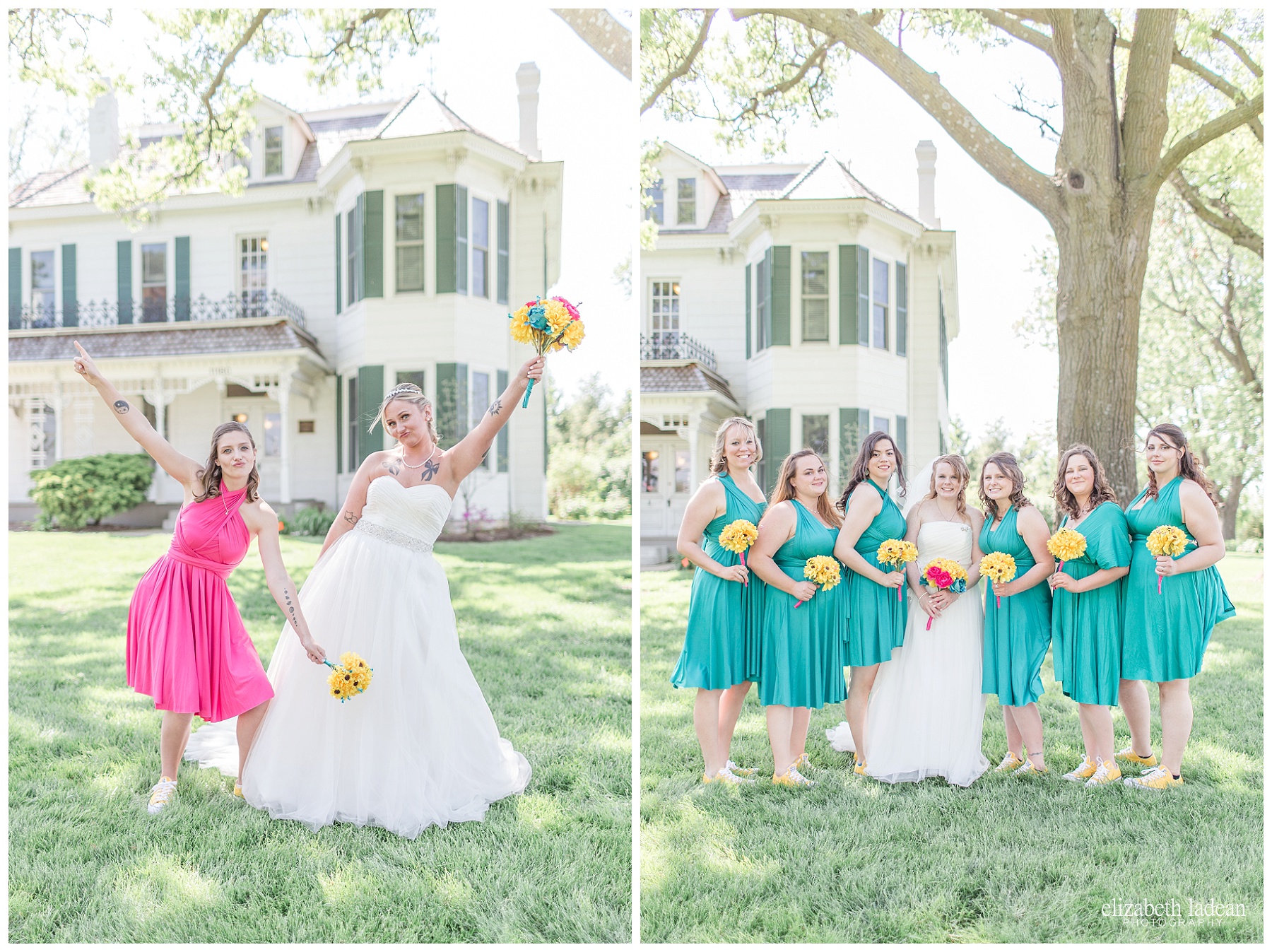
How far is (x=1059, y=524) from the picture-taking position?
4.25 metres

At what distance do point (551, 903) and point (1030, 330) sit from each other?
22.3 feet

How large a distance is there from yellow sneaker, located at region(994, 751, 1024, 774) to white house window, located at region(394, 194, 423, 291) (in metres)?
10.5

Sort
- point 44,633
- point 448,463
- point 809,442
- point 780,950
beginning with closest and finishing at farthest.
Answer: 1. point 780,950
2. point 448,463
3. point 809,442
4. point 44,633

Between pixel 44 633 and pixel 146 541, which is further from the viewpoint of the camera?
pixel 146 541

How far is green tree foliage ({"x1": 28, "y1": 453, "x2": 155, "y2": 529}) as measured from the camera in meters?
13.0

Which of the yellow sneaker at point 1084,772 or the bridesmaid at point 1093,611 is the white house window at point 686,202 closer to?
the bridesmaid at point 1093,611

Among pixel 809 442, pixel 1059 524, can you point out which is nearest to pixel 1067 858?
pixel 1059 524

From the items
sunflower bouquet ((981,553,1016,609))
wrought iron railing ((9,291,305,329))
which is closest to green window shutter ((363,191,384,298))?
wrought iron railing ((9,291,305,329))

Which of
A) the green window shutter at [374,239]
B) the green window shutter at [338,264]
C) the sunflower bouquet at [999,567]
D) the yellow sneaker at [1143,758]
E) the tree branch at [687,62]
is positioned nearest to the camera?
the sunflower bouquet at [999,567]

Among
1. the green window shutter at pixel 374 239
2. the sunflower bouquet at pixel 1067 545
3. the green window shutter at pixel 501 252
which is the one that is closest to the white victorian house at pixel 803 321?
the sunflower bouquet at pixel 1067 545

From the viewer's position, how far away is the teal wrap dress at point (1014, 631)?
13.1 feet

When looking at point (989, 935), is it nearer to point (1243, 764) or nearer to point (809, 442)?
point (1243, 764)

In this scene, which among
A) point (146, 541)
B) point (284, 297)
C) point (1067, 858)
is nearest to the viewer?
point (1067, 858)

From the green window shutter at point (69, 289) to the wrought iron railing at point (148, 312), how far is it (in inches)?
0.5
